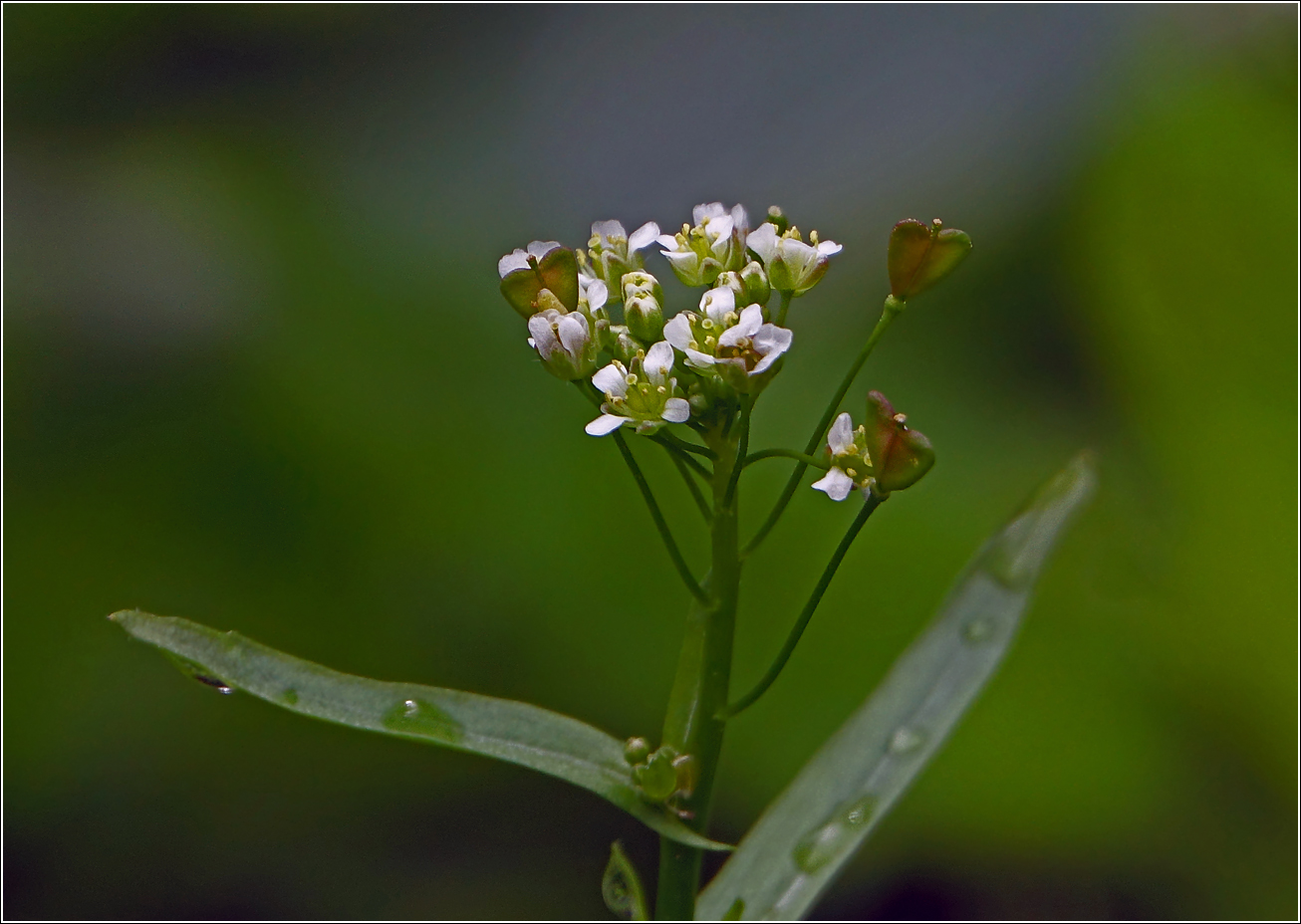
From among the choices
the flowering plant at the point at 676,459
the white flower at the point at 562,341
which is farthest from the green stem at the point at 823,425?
the white flower at the point at 562,341

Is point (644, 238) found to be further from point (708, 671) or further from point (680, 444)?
point (708, 671)

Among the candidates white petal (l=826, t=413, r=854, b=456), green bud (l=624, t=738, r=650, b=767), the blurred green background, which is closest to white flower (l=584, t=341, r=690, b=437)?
white petal (l=826, t=413, r=854, b=456)

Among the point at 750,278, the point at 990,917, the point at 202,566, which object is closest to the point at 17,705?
the point at 202,566

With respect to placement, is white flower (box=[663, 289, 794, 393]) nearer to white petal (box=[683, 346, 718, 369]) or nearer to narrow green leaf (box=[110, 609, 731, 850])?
white petal (box=[683, 346, 718, 369])

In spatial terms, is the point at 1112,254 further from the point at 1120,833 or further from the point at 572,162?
the point at 572,162

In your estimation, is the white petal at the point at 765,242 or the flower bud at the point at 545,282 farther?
the white petal at the point at 765,242

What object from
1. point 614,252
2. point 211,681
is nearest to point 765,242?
point 614,252

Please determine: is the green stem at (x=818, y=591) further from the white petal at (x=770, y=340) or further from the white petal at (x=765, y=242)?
the white petal at (x=765, y=242)
